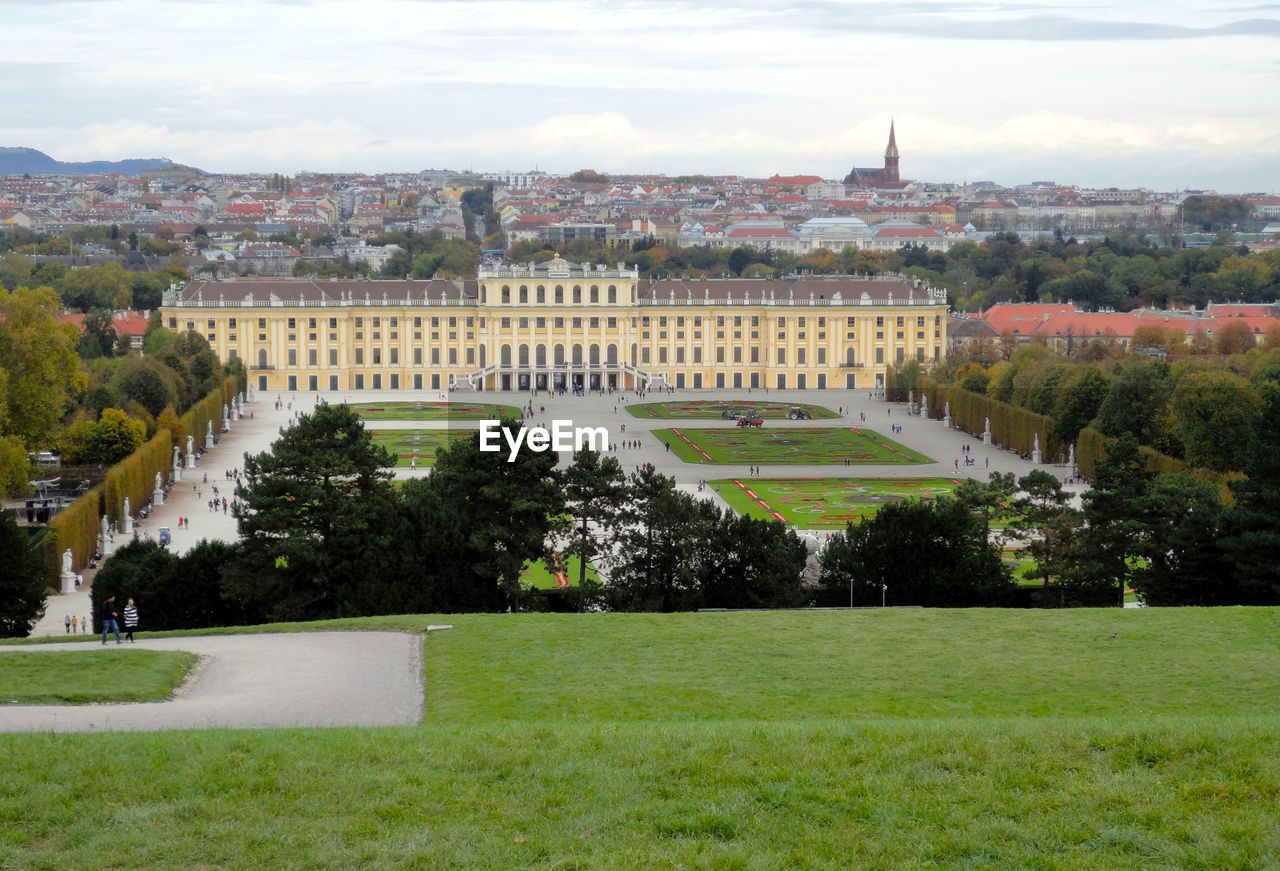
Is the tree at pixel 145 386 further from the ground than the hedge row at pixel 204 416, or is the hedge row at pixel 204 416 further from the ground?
the tree at pixel 145 386

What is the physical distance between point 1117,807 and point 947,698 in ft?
16.8

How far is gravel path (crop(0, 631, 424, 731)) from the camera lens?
12852mm

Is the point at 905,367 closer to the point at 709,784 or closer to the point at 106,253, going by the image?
the point at 709,784

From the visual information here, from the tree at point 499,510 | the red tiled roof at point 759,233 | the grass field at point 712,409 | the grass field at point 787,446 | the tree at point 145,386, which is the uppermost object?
the red tiled roof at point 759,233

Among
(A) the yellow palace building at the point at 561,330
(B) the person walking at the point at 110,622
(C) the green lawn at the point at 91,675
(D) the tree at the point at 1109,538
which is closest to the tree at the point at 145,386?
(A) the yellow palace building at the point at 561,330

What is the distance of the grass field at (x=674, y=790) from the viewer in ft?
28.3

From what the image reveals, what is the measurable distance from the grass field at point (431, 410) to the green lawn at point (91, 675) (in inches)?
1938

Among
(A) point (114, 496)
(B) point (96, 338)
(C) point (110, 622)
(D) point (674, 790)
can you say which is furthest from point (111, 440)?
(D) point (674, 790)

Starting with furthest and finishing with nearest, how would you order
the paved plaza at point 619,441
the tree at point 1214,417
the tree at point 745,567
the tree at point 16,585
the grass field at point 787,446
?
the grass field at point 787,446 → the tree at point 1214,417 → the paved plaza at point 619,441 → the tree at point 745,567 → the tree at point 16,585

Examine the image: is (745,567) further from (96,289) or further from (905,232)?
(905,232)

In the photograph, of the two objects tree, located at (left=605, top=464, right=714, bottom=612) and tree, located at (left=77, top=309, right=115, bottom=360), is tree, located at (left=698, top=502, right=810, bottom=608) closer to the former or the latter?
tree, located at (left=605, top=464, right=714, bottom=612)

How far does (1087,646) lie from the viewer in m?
16.6

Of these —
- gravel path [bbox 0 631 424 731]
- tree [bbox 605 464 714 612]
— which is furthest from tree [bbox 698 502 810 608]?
gravel path [bbox 0 631 424 731]

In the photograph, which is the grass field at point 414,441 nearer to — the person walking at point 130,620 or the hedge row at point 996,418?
the hedge row at point 996,418
